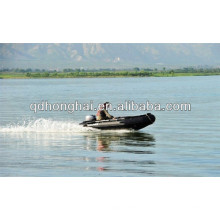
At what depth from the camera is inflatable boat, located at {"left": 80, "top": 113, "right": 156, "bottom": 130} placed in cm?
2353

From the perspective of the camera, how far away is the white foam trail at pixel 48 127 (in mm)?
24984

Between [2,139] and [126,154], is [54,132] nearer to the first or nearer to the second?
[2,139]

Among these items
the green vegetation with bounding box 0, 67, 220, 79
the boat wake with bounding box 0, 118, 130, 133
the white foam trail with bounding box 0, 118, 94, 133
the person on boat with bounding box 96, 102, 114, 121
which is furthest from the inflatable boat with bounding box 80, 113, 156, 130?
the green vegetation with bounding box 0, 67, 220, 79

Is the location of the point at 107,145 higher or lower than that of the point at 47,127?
lower

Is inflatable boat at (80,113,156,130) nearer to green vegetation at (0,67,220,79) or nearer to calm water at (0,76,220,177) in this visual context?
calm water at (0,76,220,177)

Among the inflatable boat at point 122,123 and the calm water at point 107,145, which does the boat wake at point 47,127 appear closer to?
the calm water at point 107,145

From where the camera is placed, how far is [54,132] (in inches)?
975

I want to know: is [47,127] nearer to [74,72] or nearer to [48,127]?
[48,127]

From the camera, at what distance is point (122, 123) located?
76.9 ft

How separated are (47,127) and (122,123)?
4.11m

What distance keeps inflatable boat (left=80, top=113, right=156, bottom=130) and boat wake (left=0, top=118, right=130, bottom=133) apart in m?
0.32

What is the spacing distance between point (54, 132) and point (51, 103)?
30.5ft

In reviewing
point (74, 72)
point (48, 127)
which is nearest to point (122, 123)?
point (48, 127)

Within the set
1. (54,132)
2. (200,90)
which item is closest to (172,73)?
(200,90)
